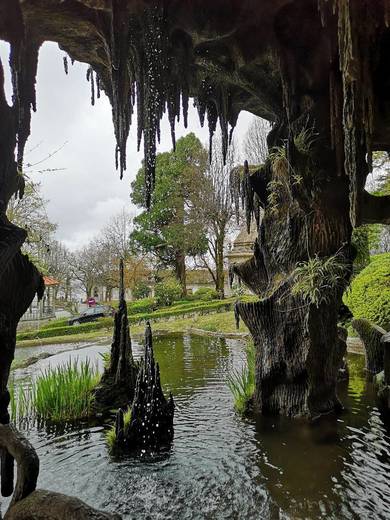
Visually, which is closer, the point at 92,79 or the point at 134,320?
the point at 92,79

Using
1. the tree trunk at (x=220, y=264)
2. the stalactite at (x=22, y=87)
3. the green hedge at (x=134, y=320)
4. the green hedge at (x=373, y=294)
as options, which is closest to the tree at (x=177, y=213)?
the tree trunk at (x=220, y=264)

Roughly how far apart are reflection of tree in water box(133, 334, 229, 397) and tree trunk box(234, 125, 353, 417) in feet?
7.16

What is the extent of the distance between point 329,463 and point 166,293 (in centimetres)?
2430

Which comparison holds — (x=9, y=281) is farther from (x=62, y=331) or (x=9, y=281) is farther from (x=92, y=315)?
(x=92, y=315)

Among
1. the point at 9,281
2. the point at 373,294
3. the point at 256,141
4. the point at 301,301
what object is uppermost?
the point at 256,141

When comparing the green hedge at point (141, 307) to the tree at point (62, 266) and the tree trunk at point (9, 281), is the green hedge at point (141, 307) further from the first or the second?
the tree trunk at point (9, 281)

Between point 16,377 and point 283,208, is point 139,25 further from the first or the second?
point 16,377

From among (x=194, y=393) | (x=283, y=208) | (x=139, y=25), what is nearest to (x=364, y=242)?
(x=283, y=208)

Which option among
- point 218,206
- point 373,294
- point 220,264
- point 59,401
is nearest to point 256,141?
point 218,206

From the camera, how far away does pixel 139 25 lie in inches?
216

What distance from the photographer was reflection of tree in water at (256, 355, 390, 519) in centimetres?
360

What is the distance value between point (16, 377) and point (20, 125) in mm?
7032

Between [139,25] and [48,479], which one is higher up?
[139,25]

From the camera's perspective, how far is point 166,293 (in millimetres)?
28500
